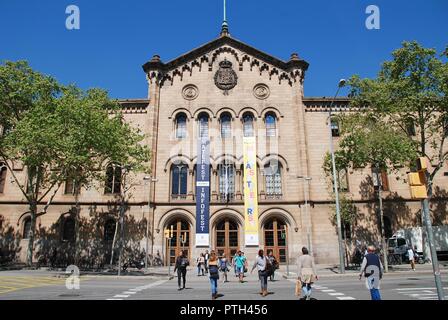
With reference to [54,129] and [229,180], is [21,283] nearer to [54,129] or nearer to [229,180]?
[54,129]

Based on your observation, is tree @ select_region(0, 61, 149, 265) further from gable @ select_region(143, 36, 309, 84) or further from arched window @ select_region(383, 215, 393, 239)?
arched window @ select_region(383, 215, 393, 239)

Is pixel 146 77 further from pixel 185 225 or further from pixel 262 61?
pixel 185 225

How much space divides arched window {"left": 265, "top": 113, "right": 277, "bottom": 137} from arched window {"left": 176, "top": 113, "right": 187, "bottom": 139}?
7956 millimetres

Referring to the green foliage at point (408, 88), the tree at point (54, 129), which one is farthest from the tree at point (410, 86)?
the tree at point (54, 129)

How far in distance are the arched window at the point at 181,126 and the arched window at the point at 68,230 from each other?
12560mm

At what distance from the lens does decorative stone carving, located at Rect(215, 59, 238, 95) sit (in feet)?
113

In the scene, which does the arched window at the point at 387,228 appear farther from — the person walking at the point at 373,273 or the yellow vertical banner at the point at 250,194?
the person walking at the point at 373,273

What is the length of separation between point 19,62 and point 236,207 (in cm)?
2084

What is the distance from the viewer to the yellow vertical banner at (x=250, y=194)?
30.0 metres

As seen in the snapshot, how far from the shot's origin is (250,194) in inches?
1208

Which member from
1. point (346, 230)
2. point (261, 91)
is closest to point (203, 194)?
point (261, 91)

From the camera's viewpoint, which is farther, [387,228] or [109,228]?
[109,228]

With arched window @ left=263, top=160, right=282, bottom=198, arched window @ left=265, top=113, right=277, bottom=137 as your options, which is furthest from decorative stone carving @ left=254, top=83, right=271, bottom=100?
arched window @ left=263, top=160, right=282, bottom=198

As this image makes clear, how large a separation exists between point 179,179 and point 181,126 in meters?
5.32
